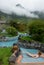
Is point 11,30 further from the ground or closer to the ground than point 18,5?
closer to the ground

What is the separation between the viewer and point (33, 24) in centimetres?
1984

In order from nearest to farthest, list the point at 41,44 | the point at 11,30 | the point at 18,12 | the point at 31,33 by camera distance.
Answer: the point at 41,44
the point at 31,33
the point at 11,30
the point at 18,12

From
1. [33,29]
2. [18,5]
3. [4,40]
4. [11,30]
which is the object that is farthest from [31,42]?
[18,5]

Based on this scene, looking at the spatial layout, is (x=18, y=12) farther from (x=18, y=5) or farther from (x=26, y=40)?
(x=26, y=40)

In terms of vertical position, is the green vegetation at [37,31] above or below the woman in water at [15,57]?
above

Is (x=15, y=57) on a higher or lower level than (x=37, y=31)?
lower

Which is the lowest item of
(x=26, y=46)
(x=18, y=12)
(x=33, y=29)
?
(x=26, y=46)

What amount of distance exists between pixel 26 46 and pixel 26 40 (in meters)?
1.00

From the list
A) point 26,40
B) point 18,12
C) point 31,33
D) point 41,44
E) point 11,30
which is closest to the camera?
point 41,44

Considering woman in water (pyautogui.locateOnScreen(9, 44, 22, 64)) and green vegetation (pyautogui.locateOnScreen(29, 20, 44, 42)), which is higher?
green vegetation (pyautogui.locateOnScreen(29, 20, 44, 42))

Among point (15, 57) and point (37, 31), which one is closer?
point (15, 57)

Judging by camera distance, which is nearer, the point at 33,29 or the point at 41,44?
the point at 41,44

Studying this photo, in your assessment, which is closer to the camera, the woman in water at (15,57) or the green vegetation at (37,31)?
the woman in water at (15,57)

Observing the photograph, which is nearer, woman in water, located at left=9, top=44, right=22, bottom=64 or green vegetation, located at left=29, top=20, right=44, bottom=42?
woman in water, located at left=9, top=44, right=22, bottom=64
